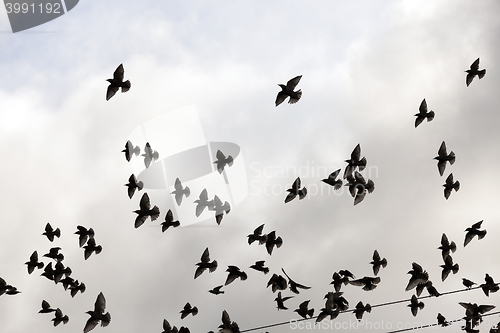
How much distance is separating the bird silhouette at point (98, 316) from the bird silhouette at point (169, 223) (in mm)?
4484

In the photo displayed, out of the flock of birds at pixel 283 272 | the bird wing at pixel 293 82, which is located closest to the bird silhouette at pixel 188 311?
the flock of birds at pixel 283 272

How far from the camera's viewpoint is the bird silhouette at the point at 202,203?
22753 millimetres

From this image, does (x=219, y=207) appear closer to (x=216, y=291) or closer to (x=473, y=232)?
(x=216, y=291)

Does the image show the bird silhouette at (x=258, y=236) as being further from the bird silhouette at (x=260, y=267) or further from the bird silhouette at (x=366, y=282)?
the bird silhouette at (x=366, y=282)

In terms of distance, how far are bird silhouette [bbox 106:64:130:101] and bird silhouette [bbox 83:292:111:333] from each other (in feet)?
32.6

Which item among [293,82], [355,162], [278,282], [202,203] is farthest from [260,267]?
[293,82]

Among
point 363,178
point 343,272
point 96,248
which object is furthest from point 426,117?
point 96,248

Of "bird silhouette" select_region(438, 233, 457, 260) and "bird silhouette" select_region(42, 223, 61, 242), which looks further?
"bird silhouette" select_region(42, 223, 61, 242)

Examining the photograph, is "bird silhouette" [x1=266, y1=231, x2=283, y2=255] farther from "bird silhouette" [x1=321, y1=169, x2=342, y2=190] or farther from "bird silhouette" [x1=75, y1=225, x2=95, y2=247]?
"bird silhouette" [x1=75, y1=225, x2=95, y2=247]

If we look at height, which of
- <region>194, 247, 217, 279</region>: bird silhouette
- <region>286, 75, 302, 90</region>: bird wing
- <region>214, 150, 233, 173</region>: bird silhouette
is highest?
<region>286, 75, 302, 90</region>: bird wing

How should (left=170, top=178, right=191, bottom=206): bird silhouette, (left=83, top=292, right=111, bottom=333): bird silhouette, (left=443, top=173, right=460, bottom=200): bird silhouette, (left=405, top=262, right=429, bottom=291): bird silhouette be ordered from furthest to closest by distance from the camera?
(left=170, top=178, right=191, bottom=206): bird silhouette → (left=443, top=173, right=460, bottom=200): bird silhouette → (left=83, top=292, right=111, bottom=333): bird silhouette → (left=405, top=262, right=429, bottom=291): bird silhouette

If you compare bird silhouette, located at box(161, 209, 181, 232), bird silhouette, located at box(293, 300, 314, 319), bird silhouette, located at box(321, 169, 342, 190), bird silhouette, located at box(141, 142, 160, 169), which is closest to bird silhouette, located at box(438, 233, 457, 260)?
bird silhouette, located at box(321, 169, 342, 190)

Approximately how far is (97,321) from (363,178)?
15.0m

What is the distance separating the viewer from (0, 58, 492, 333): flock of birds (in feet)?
60.9
